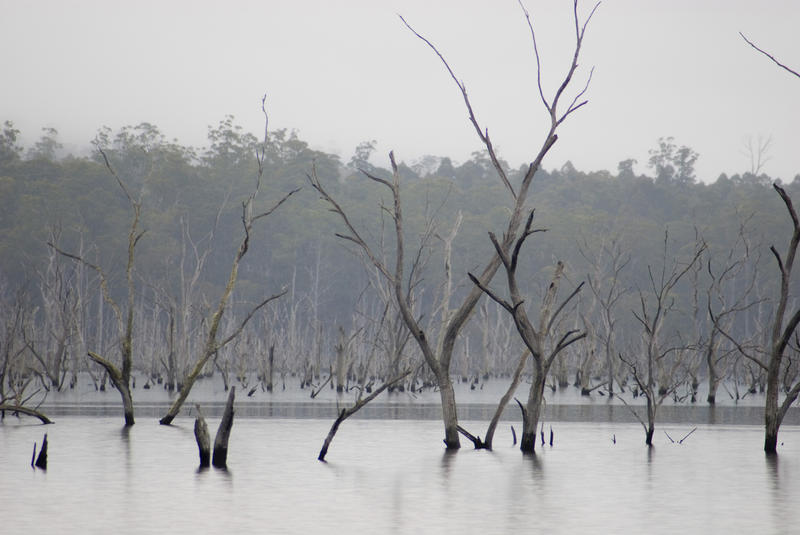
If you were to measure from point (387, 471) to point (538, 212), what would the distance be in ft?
217

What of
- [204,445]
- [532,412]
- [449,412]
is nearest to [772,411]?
[532,412]

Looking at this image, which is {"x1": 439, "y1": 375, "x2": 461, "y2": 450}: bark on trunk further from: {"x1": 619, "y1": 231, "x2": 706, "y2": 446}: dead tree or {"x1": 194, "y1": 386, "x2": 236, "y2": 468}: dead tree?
{"x1": 194, "y1": 386, "x2": 236, "y2": 468}: dead tree

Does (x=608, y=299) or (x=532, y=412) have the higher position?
(x=608, y=299)

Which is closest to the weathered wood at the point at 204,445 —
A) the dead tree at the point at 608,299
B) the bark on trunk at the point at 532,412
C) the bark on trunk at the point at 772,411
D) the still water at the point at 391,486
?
the still water at the point at 391,486

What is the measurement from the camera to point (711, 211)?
79.8 metres

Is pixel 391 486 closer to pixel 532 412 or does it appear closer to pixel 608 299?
pixel 532 412

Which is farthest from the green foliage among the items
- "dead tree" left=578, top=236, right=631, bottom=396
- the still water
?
the still water

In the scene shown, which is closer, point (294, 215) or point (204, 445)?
point (204, 445)

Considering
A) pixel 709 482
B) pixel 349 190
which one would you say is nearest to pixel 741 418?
pixel 709 482

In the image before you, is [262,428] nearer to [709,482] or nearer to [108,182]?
[709,482]

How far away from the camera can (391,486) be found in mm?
11812

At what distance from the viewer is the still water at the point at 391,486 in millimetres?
9328

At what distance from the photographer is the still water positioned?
9328mm

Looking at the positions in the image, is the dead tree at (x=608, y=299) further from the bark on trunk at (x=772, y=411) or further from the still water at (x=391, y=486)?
the still water at (x=391, y=486)
